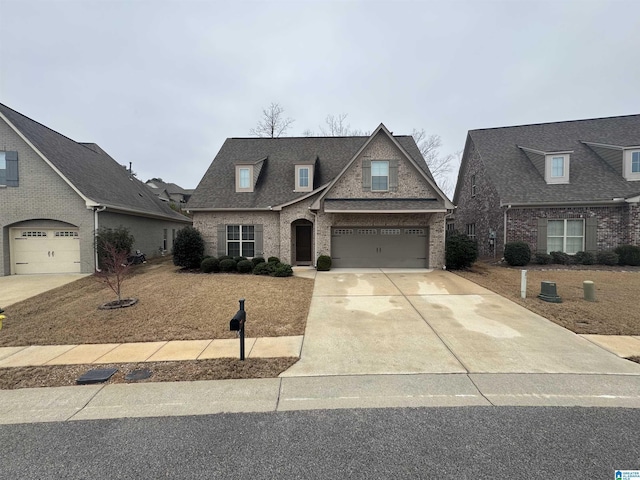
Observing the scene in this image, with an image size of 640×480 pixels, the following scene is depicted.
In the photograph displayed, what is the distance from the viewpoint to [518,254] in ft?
48.6

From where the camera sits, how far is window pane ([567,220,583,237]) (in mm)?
15645

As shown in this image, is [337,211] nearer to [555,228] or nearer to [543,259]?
[543,259]

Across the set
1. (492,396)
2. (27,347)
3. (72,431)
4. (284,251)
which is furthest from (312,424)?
(284,251)

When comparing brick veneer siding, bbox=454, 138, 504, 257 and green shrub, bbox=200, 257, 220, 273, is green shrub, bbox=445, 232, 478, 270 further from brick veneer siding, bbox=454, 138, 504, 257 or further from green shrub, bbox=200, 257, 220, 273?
green shrub, bbox=200, 257, 220, 273

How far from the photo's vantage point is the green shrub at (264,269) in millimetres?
13219

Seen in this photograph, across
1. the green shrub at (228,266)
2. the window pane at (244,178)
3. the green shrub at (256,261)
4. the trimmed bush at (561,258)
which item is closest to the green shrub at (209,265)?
the green shrub at (228,266)

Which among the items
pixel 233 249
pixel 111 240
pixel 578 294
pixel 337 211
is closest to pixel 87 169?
pixel 111 240

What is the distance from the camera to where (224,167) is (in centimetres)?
1794

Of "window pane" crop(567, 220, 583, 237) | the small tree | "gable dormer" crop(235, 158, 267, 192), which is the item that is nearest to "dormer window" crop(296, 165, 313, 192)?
"gable dormer" crop(235, 158, 267, 192)

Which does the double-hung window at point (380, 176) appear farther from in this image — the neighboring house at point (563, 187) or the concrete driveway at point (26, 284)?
the concrete driveway at point (26, 284)

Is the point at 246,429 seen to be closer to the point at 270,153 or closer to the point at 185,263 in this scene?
the point at 185,263

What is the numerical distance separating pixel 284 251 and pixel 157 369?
10950mm

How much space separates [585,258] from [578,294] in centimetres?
811

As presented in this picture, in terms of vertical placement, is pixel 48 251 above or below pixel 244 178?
below
